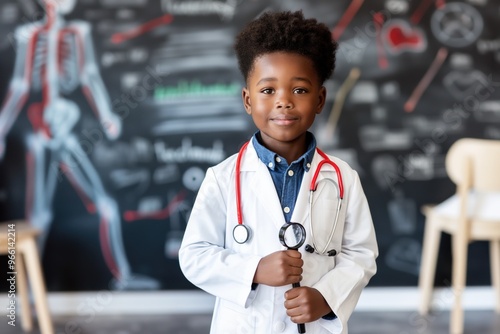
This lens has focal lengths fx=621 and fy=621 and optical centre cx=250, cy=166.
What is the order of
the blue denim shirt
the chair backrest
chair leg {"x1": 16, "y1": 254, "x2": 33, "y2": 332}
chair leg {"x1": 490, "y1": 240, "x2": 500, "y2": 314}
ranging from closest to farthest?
the blue denim shirt < the chair backrest < chair leg {"x1": 16, "y1": 254, "x2": 33, "y2": 332} < chair leg {"x1": 490, "y1": 240, "x2": 500, "y2": 314}

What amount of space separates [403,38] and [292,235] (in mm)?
2155

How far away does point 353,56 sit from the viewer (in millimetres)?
3055

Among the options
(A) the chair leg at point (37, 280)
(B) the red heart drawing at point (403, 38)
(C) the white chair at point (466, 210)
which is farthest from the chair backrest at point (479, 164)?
(A) the chair leg at point (37, 280)

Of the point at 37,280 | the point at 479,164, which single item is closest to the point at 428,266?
the point at 479,164

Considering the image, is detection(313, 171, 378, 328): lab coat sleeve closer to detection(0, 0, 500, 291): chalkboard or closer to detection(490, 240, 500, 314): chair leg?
detection(0, 0, 500, 291): chalkboard

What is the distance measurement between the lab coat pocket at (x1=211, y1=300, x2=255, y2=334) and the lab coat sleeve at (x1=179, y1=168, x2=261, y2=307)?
0.03 metres

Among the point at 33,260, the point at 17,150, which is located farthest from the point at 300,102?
the point at 17,150

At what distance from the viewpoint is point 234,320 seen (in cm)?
122

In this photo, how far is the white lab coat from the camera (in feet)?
3.90

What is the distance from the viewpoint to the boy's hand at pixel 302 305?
1.13 m

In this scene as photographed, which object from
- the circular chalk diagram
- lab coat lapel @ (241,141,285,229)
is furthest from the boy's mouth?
the circular chalk diagram

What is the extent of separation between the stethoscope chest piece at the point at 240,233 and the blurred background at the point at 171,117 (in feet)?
6.14

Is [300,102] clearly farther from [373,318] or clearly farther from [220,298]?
[373,318]

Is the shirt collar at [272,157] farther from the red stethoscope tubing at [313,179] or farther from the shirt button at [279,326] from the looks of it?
the shirt button at [279,326]
